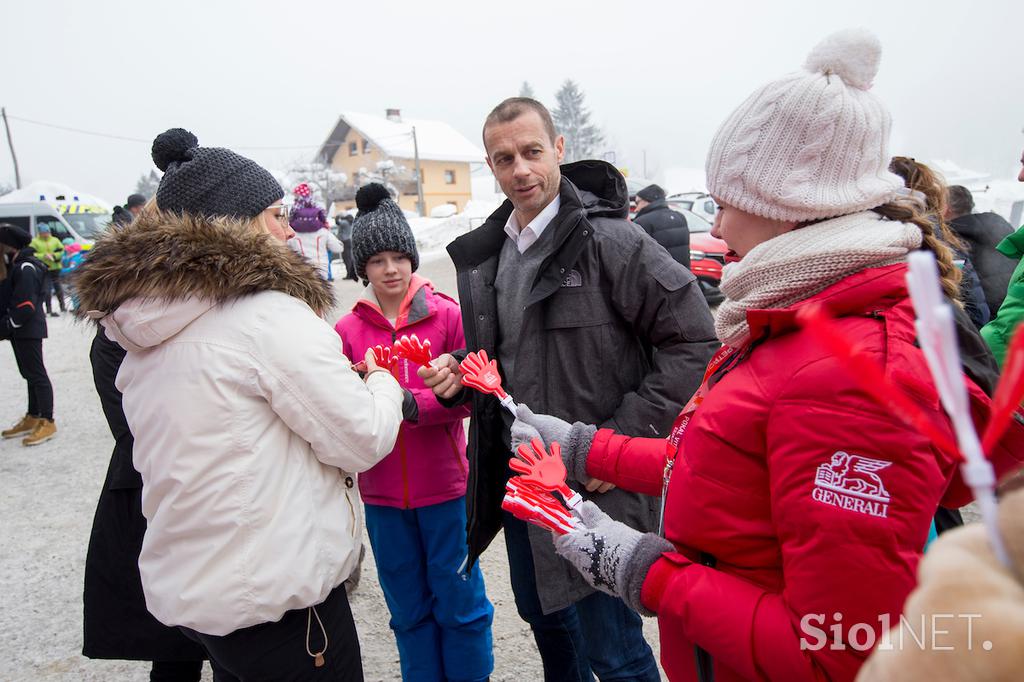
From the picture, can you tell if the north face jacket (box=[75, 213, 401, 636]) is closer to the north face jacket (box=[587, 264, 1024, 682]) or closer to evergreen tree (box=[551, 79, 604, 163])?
the north face jacket (box=[587, 264, 1024, 682])

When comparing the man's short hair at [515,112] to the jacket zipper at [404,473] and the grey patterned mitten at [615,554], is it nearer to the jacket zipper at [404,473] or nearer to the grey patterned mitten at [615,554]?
the jacket zipper at [404,473]

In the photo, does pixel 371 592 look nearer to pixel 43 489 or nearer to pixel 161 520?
pixel 161 520

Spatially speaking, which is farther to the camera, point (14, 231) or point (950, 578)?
point (14, 231)

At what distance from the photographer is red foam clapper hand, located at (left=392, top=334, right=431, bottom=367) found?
8.00 ft

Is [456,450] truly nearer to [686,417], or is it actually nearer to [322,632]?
[322,632]

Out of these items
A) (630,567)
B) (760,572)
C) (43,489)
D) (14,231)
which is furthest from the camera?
(14,231)

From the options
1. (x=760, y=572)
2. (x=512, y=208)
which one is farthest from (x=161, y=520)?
(x=512, y=208)

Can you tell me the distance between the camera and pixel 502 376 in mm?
2289

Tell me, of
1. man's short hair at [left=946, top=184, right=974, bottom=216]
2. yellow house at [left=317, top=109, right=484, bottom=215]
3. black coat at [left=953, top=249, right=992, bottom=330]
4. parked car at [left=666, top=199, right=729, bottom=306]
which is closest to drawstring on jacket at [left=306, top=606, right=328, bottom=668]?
black coat at [left=953, top=249, right=992, bottom=330]

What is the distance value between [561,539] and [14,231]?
662cm

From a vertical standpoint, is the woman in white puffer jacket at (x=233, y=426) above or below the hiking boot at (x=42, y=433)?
above

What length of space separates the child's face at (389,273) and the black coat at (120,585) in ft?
3.90

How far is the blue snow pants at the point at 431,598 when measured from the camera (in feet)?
8.55

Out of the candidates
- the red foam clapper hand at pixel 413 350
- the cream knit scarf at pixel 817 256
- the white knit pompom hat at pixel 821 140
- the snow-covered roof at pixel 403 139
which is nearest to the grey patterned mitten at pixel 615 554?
the cream knit scarf at pixel 817 256
